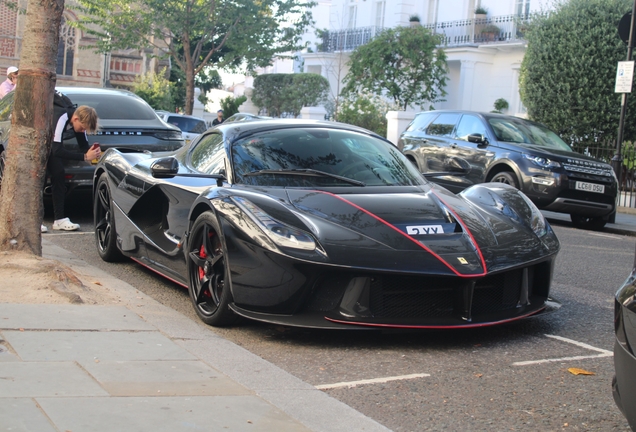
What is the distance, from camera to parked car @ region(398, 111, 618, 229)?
520 inches

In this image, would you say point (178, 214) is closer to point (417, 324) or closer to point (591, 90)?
point (417, 324)

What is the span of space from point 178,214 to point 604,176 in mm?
9178

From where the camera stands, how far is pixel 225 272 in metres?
5.07

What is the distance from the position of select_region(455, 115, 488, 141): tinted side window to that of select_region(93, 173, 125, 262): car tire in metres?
8.02

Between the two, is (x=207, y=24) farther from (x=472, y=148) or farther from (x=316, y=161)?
(x=316, y=161)

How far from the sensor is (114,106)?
10.7 metres

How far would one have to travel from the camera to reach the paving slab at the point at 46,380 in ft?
11.7

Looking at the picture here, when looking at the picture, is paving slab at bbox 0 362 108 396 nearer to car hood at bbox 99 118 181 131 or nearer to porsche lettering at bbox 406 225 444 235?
porsche lettering at bbox 406 225 444 235

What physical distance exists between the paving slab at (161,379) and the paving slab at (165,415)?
0.10 meters

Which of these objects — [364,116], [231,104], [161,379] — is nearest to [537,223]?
[161,379]

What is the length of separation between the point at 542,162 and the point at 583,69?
953 centimetres

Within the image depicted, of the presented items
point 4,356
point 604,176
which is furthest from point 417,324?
point 604,176

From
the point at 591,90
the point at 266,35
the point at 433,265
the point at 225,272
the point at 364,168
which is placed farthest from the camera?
the point at 266,35

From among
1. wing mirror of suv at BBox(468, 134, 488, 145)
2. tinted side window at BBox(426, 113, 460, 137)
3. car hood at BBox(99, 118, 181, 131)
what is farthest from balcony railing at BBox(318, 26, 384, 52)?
car hood at BBox(99, 118, 181, 131)
